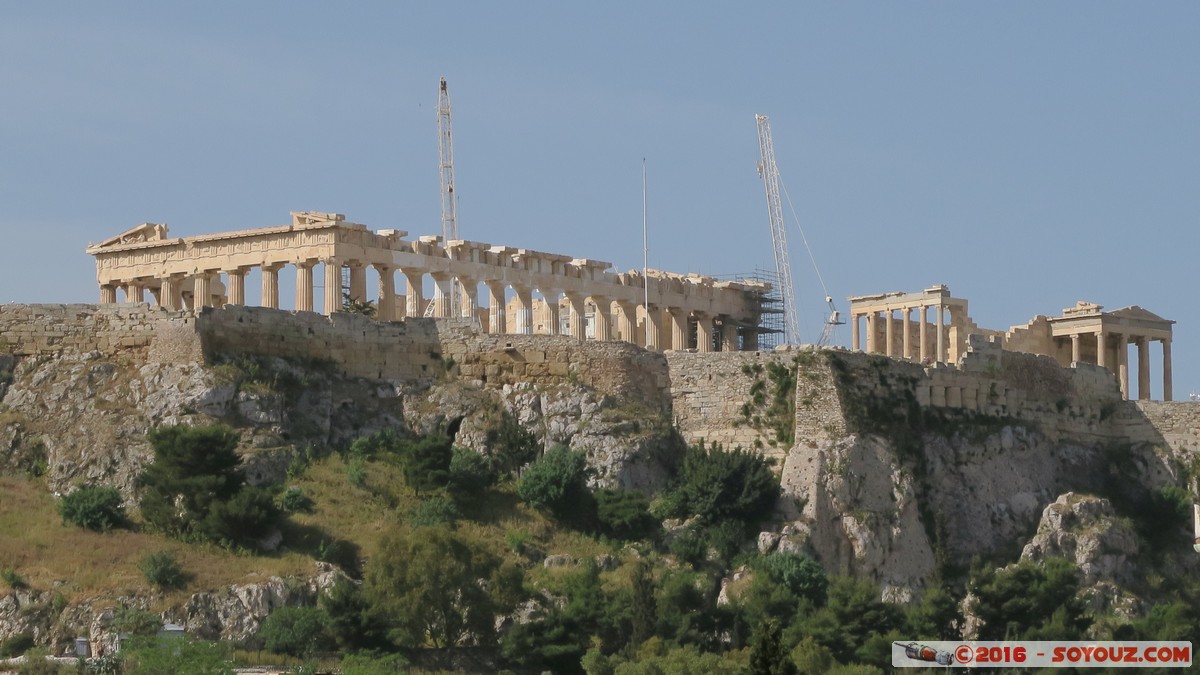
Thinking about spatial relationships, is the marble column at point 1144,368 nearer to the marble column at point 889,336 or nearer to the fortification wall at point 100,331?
the marble column at point 889,336

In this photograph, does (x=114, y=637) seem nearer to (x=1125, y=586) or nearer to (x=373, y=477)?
(x=373, y=477)

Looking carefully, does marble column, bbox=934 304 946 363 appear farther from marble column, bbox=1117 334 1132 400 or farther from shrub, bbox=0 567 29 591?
shrub, bbox=0 567 29 591

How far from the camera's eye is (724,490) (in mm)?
91938

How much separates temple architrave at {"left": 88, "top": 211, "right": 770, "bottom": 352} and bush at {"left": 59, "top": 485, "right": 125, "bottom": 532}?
1166 cm

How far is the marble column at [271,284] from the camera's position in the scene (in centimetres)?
10262

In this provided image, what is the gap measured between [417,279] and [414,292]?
31.3 inches

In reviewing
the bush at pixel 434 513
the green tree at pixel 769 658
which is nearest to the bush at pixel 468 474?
the bush at pixel 434 513

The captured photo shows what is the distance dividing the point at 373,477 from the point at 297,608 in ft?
25.2

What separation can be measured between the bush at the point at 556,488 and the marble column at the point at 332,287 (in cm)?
1163

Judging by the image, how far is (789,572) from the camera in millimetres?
89938

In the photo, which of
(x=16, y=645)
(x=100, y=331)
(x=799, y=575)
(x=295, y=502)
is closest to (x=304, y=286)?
(x=100, y=331)

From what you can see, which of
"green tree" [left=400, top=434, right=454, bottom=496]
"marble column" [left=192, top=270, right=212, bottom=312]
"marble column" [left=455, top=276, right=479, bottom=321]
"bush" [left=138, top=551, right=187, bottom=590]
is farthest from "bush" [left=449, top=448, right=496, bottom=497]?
"marble column" [left=192, top=270, right=212, bottom=312]

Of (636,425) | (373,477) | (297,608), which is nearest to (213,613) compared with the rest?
(297,608)

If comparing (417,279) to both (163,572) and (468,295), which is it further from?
(163,572)
